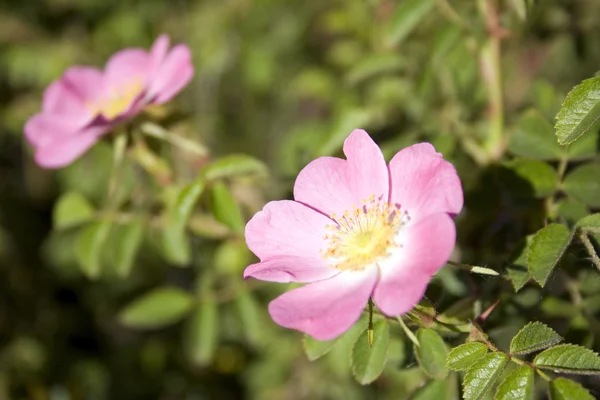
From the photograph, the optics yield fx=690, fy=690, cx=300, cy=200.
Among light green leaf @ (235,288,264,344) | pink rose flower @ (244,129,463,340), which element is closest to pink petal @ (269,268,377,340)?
pink rose flower @ (244,129,463,340)

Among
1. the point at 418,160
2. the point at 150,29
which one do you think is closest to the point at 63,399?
the point at 150,29

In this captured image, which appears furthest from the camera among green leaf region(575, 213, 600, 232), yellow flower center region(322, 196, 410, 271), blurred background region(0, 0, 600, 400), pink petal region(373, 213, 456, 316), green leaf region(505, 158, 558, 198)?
blurred background region(0, 0, 600, 400)

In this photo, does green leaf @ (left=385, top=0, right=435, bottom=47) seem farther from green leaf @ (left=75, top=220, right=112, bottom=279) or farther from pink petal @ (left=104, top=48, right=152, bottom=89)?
Result: green leaf @ (left=75, top=220, right=112, bottom=279)

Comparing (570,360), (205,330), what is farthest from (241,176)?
(570,360)

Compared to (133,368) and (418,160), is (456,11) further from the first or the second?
(133,368)

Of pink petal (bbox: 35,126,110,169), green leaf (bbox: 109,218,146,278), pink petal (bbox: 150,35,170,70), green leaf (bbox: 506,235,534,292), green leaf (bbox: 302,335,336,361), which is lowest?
green leaf (bbox: 506,235,534,292)

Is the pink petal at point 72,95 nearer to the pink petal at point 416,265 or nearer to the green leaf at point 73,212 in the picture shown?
the green leaf at point 73,212
